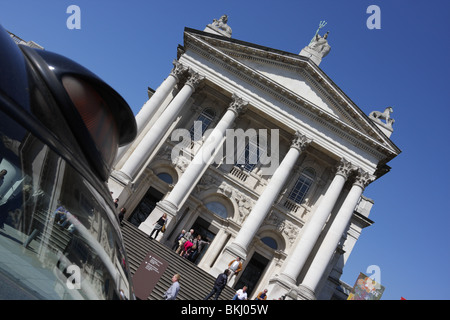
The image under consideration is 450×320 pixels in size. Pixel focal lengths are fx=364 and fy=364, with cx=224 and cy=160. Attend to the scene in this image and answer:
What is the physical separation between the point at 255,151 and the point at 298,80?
18.5 ft

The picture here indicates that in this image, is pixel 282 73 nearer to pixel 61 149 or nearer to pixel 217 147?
pixel 217 147

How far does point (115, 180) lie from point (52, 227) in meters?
19.6

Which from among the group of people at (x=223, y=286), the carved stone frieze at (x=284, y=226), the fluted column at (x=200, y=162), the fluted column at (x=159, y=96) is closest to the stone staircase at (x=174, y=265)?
the group of people at (x=223, y=286)

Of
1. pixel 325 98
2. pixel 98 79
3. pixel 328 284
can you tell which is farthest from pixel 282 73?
pixel 98 79

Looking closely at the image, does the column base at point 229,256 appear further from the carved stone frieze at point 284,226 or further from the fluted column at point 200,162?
the carved stone frieze at point 284,226

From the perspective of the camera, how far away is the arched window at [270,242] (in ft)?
77.5

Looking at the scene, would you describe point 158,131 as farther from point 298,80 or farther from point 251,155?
point 298,80

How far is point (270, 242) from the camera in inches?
933

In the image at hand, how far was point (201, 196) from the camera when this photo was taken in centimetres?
2355

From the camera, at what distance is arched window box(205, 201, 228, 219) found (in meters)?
23.8

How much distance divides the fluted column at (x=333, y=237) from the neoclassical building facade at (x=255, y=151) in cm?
8

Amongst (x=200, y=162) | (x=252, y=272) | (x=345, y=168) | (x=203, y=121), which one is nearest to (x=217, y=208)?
(x=200, y=162)
